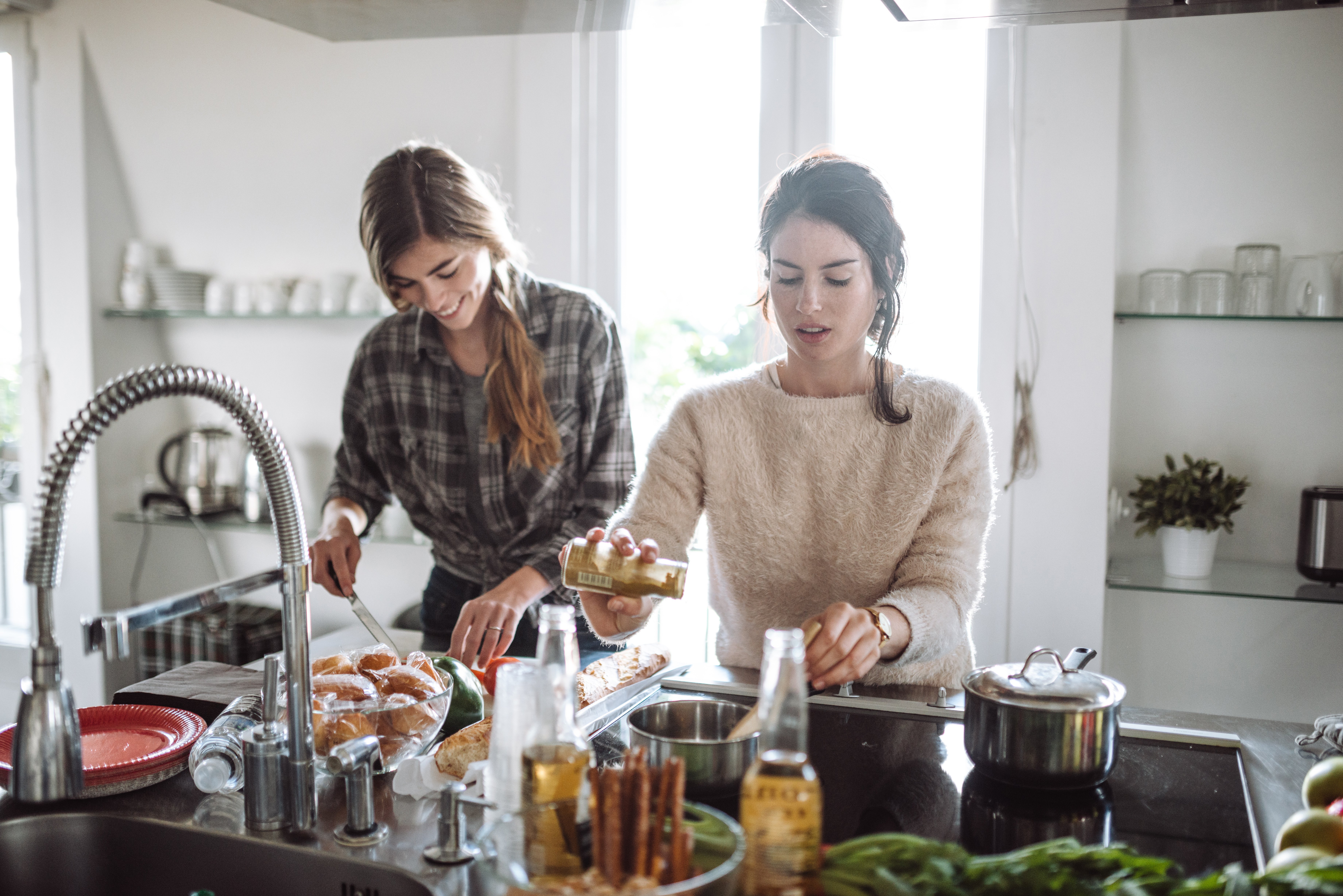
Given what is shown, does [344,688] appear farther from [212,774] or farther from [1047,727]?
[1047,727]

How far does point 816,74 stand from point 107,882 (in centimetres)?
238

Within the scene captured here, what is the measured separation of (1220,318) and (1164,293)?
135 mm

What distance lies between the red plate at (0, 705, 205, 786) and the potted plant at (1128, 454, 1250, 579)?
2.09 metres

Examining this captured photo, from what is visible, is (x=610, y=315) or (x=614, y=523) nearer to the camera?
(x=614, y=523)

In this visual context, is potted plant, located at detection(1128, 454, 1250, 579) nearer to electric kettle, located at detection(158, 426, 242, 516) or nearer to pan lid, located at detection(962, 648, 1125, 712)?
pan lid, located at detection(962, 648, 1125, 712)

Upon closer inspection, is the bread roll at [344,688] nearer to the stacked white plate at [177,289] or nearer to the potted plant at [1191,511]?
the potted plant at [1191,511]

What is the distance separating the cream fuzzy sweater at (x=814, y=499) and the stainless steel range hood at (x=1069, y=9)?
22.6 inches

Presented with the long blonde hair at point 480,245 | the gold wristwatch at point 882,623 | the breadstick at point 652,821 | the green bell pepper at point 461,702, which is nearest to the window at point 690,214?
the long blonde hair at point 480,245

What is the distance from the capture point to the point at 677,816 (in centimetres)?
75

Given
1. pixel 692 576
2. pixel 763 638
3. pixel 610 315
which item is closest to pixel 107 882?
pixel 763 638

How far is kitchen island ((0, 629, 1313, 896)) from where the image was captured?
0.97m

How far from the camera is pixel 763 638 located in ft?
5.65

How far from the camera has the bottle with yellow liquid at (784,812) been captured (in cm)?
74

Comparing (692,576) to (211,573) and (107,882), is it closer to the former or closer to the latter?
(211,573)
